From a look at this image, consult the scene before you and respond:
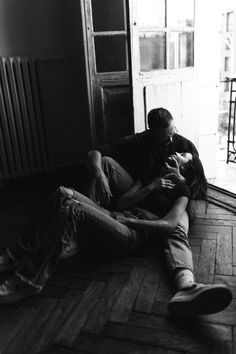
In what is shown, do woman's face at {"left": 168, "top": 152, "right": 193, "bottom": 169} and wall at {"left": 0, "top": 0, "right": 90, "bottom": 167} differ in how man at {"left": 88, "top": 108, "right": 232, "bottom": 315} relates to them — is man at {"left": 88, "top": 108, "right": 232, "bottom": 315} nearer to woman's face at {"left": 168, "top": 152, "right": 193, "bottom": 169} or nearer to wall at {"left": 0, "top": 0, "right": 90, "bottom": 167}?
woman's face at {"left": 168, "top": 152, "right": 193, "bottom": 169}

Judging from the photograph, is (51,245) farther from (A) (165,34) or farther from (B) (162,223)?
(A) (165,34)

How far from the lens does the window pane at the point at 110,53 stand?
309cm

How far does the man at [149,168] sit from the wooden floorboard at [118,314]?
0.12 metres

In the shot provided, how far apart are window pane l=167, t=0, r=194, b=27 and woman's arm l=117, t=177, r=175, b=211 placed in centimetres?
133

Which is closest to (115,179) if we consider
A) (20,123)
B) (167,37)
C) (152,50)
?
(152,50)

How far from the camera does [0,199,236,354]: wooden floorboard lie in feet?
4.30

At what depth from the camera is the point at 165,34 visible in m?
2.55

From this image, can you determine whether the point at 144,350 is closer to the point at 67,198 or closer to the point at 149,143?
the point at 67,198

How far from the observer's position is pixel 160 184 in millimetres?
1917

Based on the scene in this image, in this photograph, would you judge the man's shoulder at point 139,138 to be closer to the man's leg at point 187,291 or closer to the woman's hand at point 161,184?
the woman's hand at point 161,184

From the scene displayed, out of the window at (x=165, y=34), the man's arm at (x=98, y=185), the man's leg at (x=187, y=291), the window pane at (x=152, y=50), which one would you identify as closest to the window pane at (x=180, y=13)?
the window at (x=165, y=34)

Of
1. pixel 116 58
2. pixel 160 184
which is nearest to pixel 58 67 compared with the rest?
pixel 116 58

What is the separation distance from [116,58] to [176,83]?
2.76ft

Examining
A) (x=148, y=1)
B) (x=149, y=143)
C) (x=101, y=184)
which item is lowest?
(x=101, y=184)
